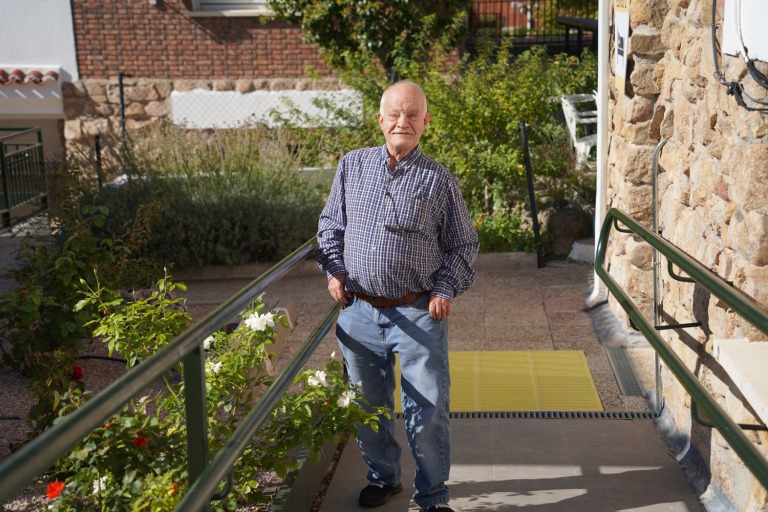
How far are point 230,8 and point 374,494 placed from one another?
12.8 meters

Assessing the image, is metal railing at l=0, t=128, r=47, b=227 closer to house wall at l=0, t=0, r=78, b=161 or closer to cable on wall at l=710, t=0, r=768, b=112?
house wall at l=0, t=0, r=78, b=161

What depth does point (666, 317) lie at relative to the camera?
457cm

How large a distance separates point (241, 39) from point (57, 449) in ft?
46.1

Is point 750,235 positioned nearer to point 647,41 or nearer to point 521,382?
point 521,382

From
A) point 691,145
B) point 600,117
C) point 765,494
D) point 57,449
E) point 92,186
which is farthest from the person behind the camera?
point 92,186

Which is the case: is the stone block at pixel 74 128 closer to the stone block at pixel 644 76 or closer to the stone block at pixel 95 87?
the stone block at pixel 95 87

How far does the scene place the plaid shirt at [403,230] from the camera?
334 cm

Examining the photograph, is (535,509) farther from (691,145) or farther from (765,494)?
(691,145)

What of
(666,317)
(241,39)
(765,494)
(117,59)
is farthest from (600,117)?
(117,59)

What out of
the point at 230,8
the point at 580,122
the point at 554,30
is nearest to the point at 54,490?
the point at 580,122

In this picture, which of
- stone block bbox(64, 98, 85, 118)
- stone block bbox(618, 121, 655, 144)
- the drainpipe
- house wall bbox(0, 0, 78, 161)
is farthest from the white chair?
house wall bbox(0, 0, 78, 161)

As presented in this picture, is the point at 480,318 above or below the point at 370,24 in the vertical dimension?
below

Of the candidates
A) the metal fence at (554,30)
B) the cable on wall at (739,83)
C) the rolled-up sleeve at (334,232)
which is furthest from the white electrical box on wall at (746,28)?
the metal fence at (554,30)

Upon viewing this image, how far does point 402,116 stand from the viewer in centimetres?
333
